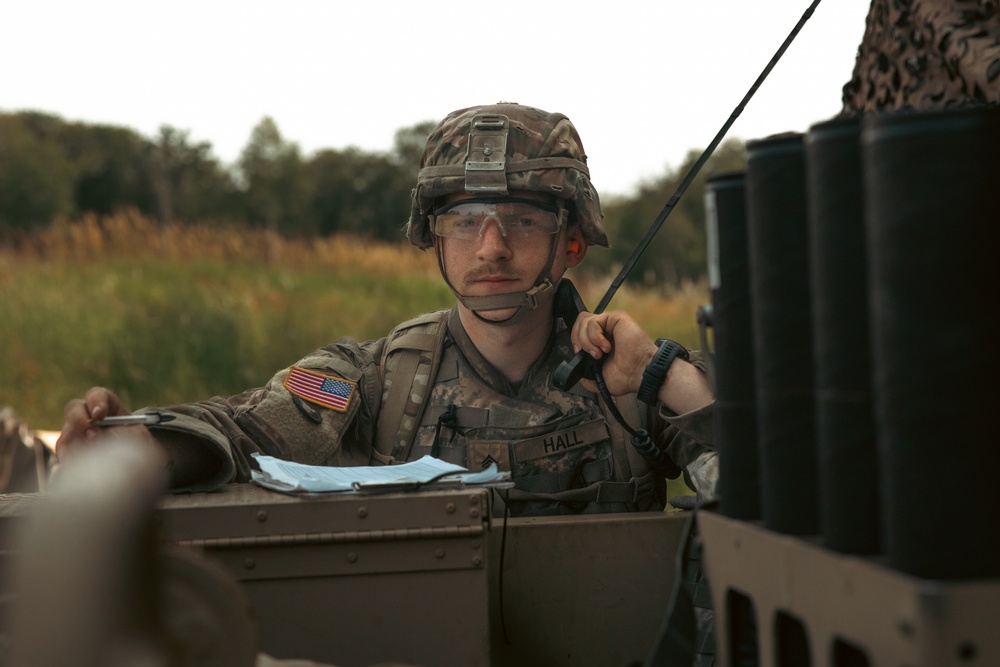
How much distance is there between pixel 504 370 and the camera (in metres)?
3.88

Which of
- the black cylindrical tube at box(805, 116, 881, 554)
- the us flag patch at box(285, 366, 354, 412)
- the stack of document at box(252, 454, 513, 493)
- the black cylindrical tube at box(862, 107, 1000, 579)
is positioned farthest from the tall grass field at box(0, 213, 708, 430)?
the black cylindrical tube at box(862, 107, 1000, 579)

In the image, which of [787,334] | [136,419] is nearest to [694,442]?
[136,419]

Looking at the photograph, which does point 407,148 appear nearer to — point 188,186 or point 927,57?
point 188,186

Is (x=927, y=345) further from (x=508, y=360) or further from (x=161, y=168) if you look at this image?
(x=161, y=168)

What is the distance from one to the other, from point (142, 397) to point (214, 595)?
10.5 m

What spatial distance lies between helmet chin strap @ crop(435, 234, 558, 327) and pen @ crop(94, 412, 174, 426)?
117 centimetres

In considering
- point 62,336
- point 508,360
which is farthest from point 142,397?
point 508,360

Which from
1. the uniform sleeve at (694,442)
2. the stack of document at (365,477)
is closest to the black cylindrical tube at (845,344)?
the stack of document at (365,477)

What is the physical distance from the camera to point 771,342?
1.55 meters

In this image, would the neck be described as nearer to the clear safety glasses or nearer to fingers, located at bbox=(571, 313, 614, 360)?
the clear safety glasses

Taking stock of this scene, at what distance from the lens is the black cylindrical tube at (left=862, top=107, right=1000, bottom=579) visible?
1.21m

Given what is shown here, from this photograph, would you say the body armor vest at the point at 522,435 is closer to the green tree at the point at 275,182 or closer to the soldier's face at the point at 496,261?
the soldier's face at the point at 496,261

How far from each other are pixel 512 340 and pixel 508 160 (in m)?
0.59

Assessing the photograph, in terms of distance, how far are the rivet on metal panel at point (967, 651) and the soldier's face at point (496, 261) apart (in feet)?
8.80
